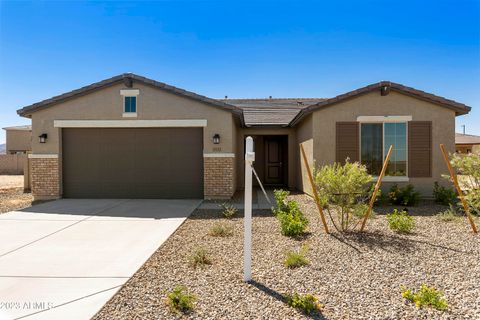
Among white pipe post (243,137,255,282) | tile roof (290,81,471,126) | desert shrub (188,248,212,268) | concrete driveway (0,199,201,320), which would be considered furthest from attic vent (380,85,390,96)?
desert shrub (188,248,212,268)

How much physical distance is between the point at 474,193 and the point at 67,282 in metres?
7.60

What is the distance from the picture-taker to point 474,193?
19.1 ft

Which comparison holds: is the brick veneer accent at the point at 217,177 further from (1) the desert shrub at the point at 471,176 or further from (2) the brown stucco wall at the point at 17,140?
(2) the brown stucco wall at the point at 17,140

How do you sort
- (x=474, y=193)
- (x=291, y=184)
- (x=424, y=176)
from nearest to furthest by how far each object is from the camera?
1. (x=474, y=193)
2. (x=424, y=176)
3. (x=291, y=184)

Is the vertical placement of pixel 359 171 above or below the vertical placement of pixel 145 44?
below

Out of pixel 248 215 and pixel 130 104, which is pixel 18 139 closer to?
pixel 130 104

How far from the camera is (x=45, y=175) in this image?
9.77 m

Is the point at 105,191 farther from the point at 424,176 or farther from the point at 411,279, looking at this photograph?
the point at 424,176

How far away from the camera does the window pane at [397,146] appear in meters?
9.22

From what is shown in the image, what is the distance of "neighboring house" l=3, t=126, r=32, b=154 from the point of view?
29.0 meters

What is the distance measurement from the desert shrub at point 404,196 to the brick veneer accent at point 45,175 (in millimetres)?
11397

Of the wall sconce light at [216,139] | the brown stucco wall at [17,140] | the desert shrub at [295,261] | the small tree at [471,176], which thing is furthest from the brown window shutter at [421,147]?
the brown stucco wall at [17,140]

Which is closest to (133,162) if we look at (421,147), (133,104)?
(133,104)

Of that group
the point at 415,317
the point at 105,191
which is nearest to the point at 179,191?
the point at 105,191
